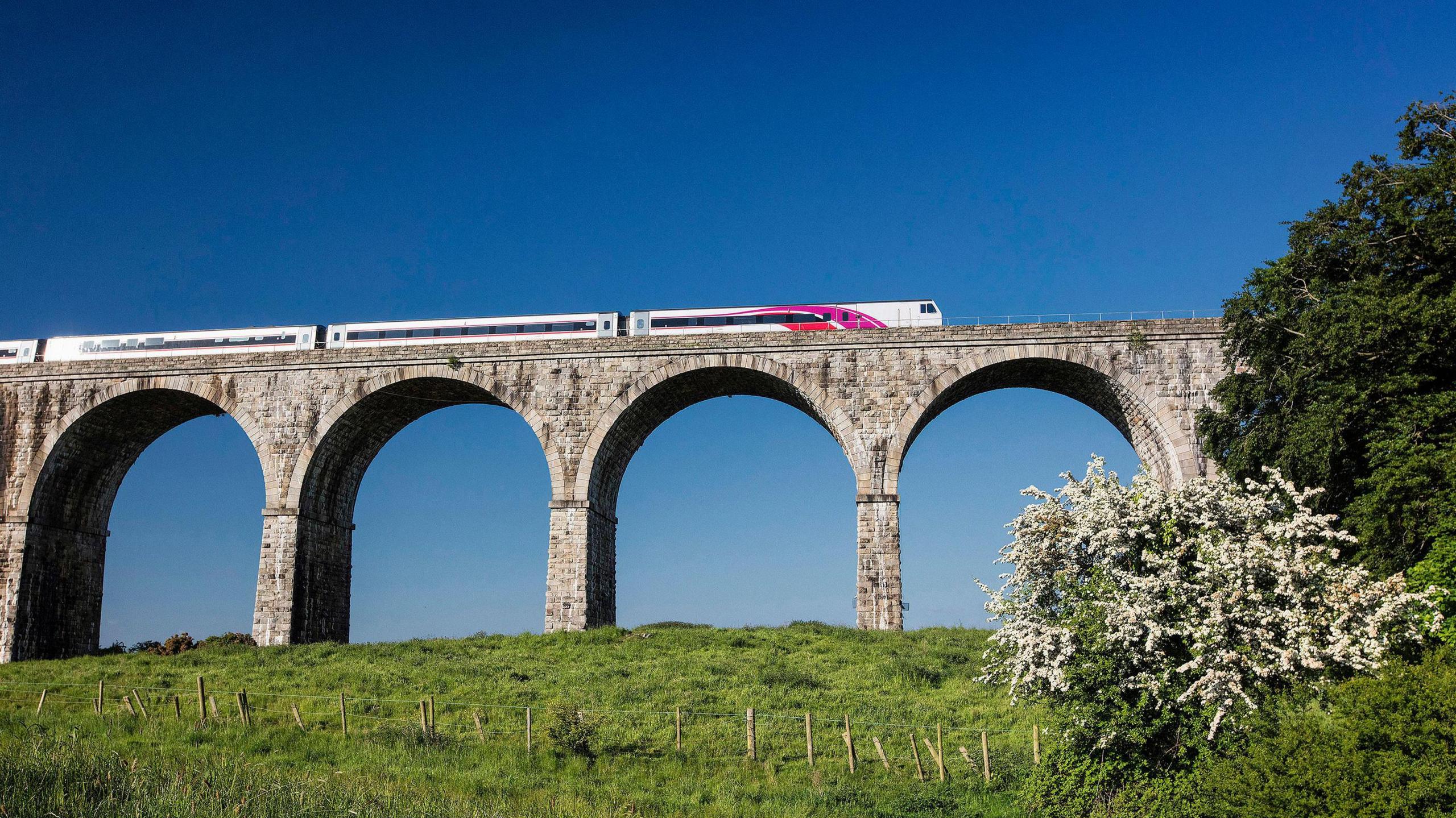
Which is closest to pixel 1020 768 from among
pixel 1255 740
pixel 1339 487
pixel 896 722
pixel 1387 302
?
pixel 896 722

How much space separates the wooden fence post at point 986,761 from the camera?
19031 millimetres

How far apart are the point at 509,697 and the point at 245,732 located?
5.56 m

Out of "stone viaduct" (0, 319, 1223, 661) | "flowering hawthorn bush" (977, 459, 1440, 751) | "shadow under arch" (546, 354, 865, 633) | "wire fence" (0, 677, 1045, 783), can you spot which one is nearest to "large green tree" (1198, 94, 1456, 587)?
"flowering hawthorn bush" (977, 459, 1440, 751)

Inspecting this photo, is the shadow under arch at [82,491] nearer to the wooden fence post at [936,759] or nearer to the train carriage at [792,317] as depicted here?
the train carriage at [792,317]

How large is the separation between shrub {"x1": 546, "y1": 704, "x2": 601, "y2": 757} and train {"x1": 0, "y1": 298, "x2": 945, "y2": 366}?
589 inches

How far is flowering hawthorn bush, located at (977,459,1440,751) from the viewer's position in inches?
611

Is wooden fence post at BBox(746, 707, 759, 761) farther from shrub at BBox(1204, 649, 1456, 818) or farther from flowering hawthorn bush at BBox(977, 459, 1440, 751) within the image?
shrub at BBox(1204, 649, 1456, 818)

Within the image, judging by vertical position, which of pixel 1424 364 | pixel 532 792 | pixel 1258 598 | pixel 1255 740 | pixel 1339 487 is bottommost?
pixel 532 792

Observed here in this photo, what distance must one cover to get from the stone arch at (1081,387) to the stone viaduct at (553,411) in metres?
0.06

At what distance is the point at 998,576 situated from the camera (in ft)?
58.6

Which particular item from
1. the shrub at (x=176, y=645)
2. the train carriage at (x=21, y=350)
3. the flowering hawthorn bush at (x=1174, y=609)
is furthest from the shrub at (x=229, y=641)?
the flowering hawthorn bush at (x=1174, y=609)

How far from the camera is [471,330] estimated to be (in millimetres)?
36750

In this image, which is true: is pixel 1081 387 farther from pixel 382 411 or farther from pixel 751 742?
pixel 382 411

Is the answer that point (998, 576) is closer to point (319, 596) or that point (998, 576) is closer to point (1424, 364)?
point (1424, 364)
